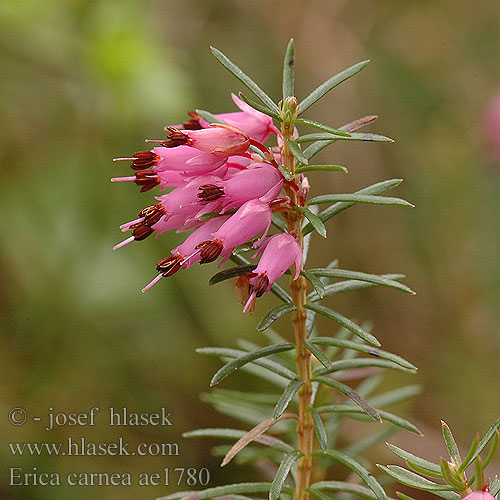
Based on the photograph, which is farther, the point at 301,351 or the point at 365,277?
the point at 301,351

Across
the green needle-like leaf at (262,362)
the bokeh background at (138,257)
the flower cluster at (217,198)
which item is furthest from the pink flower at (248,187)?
the bokeh background at (138,257)

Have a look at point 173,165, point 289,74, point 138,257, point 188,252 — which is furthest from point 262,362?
point 138,257

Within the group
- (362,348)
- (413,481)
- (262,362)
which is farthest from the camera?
(262,362)

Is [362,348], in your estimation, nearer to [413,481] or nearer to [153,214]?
[413,481]

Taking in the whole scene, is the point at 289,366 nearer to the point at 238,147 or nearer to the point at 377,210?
the point at 238,147

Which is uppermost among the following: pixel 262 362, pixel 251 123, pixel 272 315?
pixel 251 123

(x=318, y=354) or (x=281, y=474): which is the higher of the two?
(x=318, y=354)
